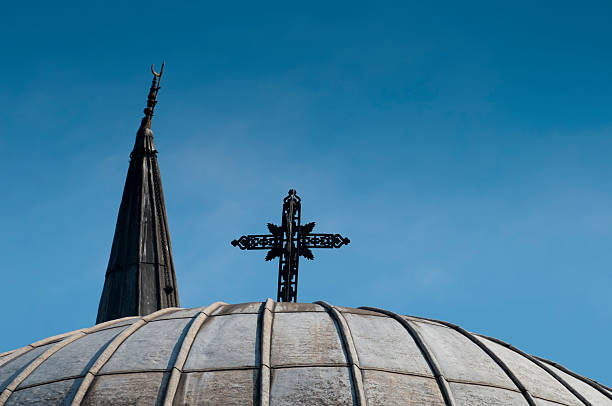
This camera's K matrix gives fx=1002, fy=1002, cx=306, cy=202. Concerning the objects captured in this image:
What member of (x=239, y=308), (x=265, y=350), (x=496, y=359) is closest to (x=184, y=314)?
(x=239, y=308)

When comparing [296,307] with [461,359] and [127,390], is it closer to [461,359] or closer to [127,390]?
[461,359]

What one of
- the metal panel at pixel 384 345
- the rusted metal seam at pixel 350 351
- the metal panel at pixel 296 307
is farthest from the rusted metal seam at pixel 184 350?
the metal panel at pixel 384 345

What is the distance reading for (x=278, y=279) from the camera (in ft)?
72.9

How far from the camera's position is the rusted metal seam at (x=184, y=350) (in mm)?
15188

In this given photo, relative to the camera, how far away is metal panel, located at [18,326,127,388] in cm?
1630

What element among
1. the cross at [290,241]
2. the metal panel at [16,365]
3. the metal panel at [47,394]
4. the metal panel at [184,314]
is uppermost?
the cross at [290,241]

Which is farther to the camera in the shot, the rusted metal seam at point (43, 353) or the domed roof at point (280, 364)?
the rusted metal seam at point (43, 353)

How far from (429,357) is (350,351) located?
4.68ft

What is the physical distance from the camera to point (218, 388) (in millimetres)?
15328

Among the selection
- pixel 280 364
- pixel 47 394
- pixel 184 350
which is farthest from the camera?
pixel 184 350

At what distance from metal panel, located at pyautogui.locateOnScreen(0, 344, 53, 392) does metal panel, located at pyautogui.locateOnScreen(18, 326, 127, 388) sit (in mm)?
388

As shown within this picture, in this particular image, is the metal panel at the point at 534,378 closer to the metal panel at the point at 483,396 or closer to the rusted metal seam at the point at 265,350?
the metal panel at the point at 483,396

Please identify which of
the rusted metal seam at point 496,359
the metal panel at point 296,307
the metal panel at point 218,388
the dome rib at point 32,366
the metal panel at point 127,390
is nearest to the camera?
the metal panel at point 218,388

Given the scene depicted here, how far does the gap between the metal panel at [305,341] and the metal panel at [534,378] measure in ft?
10.3
